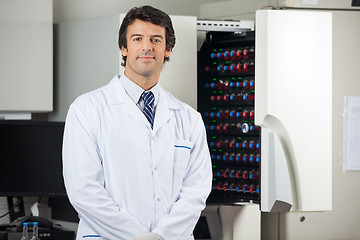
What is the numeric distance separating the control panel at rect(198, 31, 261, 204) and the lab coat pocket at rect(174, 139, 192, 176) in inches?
26.0

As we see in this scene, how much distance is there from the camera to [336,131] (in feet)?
9.90

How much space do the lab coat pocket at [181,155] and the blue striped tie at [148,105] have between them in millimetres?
129

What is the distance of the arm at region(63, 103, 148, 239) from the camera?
6.79ft

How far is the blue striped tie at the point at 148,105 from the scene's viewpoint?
7.37 ft

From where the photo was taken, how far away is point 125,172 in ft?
7.01

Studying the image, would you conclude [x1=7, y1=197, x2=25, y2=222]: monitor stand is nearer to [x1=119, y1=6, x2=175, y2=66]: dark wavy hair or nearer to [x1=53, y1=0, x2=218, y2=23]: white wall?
[x1=53, y1=0, x2=218, y2=23]: white wall

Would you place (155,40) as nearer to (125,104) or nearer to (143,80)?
(143,80)

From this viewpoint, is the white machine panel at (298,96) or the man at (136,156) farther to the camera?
the white machine panel at (298,96)

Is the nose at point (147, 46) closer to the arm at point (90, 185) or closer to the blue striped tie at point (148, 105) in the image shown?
the blue striped tie at point (148, 105)

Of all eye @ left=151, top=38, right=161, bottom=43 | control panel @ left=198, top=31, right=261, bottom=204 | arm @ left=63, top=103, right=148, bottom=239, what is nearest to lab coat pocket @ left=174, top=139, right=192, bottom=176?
arm @ left=63, top=103, right=148, bottom=239

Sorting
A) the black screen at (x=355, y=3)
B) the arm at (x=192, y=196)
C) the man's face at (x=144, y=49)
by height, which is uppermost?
the black screen at (x=355, y=3)

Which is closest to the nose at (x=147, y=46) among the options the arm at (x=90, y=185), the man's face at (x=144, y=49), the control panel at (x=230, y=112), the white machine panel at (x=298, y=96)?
the man's face at (x=144, y=49)

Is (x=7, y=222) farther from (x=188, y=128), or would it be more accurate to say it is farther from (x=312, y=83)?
(x=312, y=83)

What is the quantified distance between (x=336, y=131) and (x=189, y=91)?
0.74m
